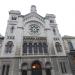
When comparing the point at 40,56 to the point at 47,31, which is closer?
the point at 40,56

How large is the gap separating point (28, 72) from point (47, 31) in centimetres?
1176

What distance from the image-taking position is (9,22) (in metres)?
27.2

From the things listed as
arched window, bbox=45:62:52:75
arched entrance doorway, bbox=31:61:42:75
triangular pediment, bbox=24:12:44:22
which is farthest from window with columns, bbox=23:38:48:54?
triangular pediment, bbox=24:12:44:22

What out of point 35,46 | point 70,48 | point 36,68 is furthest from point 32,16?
point 36,68

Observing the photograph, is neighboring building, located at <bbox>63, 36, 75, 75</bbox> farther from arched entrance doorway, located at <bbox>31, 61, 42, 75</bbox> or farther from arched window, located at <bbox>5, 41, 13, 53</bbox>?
arched window, located at <bbox>5, 41, 13, 53</bbox>

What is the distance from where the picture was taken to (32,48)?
927 inches

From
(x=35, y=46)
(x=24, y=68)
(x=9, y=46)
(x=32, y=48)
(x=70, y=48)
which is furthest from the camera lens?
(x=70, y=48)

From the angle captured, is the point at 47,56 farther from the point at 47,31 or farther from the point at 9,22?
the point at 9,22

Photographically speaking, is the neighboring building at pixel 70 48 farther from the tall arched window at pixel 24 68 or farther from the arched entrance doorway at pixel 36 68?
the tall arched window at pixel 24 68

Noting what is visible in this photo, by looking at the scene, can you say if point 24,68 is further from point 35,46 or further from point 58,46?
point 58,46

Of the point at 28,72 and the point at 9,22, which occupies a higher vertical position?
the point at 9,22

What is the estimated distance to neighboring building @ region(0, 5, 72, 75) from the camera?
2058 centimetres

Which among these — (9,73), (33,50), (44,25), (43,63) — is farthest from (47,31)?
(9,73)

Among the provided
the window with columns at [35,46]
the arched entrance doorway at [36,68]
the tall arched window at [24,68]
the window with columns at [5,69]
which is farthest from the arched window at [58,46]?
the window with columns at [5,69]
